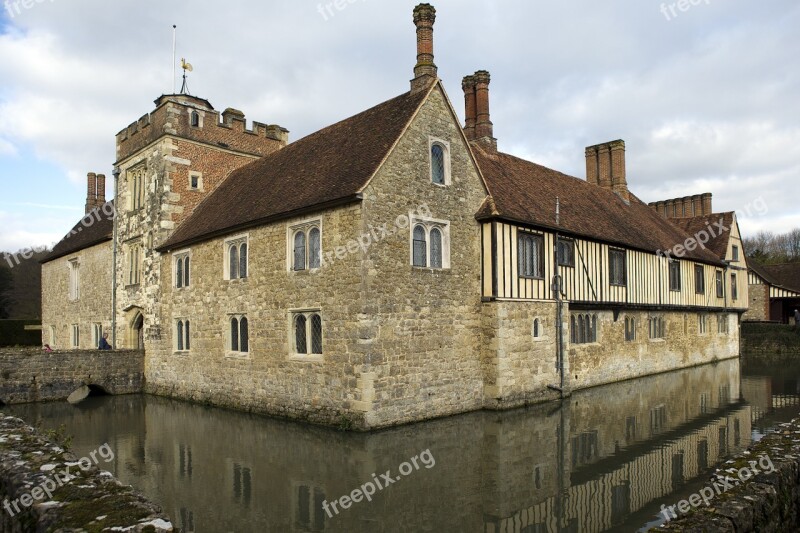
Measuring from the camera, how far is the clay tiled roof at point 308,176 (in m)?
13.0

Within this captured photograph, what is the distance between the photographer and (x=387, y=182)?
12.7 m

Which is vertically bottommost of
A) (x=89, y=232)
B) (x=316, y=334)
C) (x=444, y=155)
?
(x=316, y=334)

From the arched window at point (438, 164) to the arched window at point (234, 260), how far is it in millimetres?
5602

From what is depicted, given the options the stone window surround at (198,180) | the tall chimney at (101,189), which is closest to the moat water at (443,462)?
the stone window surround at (198,180)

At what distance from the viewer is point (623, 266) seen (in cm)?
1945

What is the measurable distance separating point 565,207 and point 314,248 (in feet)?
29.8

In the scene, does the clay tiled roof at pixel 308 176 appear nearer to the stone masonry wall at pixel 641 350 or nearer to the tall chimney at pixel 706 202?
the stone masonry wall at pixel 641 350

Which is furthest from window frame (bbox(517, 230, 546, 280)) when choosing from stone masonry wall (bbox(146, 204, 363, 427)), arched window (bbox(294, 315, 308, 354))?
arched window (bbox(294, 315, 308, 354))

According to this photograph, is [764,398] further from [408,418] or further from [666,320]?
[408,418]

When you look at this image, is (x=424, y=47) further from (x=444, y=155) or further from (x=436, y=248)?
(x=436, y=248)

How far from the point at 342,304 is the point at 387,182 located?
274 centimetres

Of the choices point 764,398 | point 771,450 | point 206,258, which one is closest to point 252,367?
point 206,258

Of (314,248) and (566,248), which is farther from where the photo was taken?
(566,248)

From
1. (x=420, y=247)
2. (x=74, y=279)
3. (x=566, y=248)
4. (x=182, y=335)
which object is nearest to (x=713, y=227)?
(x=566, y=248)
